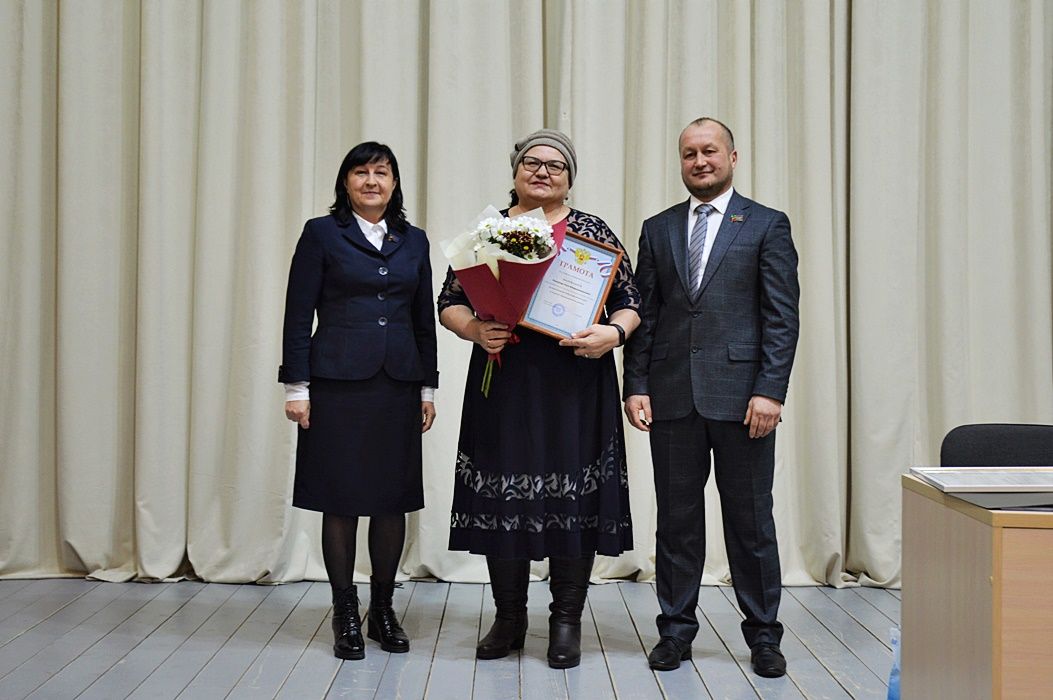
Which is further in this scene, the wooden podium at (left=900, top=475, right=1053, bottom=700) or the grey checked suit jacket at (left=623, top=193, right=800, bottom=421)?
the grey checked suit jacket at (left=623, top=193, right=800, bottom=421)

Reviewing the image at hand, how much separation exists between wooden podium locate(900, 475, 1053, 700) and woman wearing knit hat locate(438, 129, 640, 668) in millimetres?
1488

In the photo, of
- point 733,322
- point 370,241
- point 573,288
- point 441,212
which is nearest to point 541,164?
point 573,288

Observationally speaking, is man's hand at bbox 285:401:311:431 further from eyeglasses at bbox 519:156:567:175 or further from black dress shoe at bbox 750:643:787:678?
black dress shoe at bbox 750:643:787:678

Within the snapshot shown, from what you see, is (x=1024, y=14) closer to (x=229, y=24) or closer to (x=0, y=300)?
(x=229, y=24)

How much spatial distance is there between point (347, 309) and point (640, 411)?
3.30 feet

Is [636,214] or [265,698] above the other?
[636,214]

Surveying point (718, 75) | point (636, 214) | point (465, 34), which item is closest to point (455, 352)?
point (636, 214)

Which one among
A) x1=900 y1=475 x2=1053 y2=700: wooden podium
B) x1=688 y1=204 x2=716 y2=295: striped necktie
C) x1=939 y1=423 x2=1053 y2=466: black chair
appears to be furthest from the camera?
x1=688 y1=204 x2=716 y2=295: striped necktie

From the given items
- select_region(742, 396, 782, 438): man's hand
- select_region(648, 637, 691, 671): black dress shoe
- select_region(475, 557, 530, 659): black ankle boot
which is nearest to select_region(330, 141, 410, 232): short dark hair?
select_region(475, 557, 530, 659): black ankle boot

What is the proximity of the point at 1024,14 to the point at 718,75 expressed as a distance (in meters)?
1.37

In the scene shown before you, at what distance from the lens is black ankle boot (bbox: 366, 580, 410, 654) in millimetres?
3508

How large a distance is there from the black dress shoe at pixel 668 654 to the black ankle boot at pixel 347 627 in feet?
3.02

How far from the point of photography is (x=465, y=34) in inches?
182

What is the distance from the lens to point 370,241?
3572 mm
